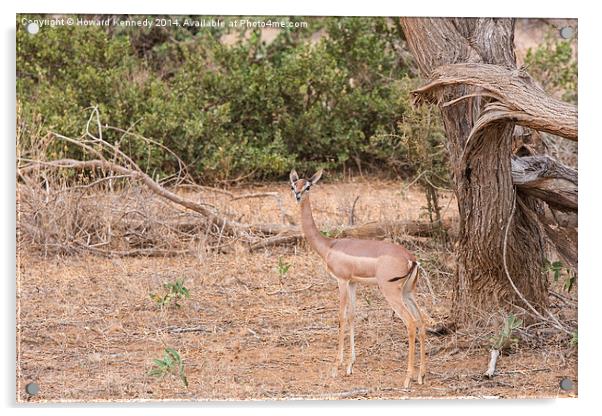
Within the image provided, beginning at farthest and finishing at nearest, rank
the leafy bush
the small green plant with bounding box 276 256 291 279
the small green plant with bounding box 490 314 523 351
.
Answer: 1. the leafy bush
2. the small green plant with bounding box 276 256 291 279
3. the small green plant with bounding box 490 314 523 351

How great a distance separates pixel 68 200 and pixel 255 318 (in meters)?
1.59

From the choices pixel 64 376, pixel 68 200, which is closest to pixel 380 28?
pixel 68 200

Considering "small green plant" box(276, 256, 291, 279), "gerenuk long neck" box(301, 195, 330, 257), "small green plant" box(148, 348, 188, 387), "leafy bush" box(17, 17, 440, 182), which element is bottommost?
"small green plant" box(148, 348, 188, 387)

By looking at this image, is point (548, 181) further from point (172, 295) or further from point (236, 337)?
point (172, 295)

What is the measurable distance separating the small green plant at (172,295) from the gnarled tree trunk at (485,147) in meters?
1.44

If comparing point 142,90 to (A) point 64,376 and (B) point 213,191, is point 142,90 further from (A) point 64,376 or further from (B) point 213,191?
(A) point 64,376

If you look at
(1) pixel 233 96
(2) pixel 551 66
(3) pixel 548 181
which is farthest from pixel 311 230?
(2) pixel 551 66

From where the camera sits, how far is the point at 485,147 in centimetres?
500

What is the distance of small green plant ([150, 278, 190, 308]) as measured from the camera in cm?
567

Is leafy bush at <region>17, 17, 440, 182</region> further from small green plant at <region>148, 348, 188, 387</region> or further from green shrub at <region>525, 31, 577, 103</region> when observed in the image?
small green plant at <region>148, 348, 188, 387</region>

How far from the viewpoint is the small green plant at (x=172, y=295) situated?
567 cm

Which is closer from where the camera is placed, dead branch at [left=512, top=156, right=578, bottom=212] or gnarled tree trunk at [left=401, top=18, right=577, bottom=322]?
gnarled tree trunk at [left=401, top=18, right=577, bottom=322]

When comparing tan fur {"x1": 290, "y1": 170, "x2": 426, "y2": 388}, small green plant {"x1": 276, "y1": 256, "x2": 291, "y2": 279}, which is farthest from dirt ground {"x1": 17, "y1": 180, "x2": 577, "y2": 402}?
tan fur {"x1": 290, "y1": 170, "x2": 426, "y2": 388}

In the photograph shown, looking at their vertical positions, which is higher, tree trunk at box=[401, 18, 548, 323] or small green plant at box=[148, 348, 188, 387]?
tree trunk at box=[401, 18, 548, 323]
